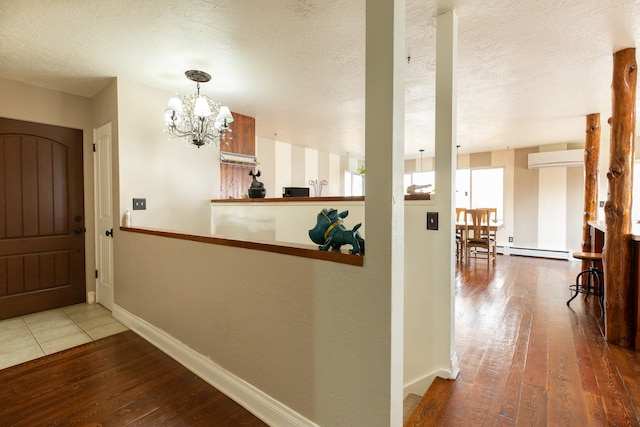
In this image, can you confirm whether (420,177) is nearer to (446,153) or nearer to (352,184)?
(352,184)

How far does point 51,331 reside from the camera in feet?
8.87

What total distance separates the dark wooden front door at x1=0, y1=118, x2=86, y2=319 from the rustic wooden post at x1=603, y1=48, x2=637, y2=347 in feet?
17.4

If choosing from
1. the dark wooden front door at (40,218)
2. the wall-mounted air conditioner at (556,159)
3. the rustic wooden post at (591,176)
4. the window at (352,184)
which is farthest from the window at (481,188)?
the dark wooden front door at (40,218)

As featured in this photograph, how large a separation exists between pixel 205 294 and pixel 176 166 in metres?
1.96

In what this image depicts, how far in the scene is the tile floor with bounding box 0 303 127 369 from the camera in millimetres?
2340

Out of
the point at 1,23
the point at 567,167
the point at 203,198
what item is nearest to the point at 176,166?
the point at 203,198

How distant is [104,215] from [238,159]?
5.50 feet

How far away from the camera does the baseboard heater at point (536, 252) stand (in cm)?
617

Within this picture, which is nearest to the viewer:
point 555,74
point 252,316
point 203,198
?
point 252,316

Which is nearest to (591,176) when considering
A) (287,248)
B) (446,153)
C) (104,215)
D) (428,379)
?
(446,153)

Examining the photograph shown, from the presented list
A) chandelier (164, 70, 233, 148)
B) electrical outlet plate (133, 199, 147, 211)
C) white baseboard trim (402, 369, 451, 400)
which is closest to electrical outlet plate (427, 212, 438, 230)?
white baseboard trim (402, 369, 451, 400)

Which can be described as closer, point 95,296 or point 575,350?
point 575,350

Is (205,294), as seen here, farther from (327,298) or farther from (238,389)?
(327,298)

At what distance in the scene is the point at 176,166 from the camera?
131 inches
